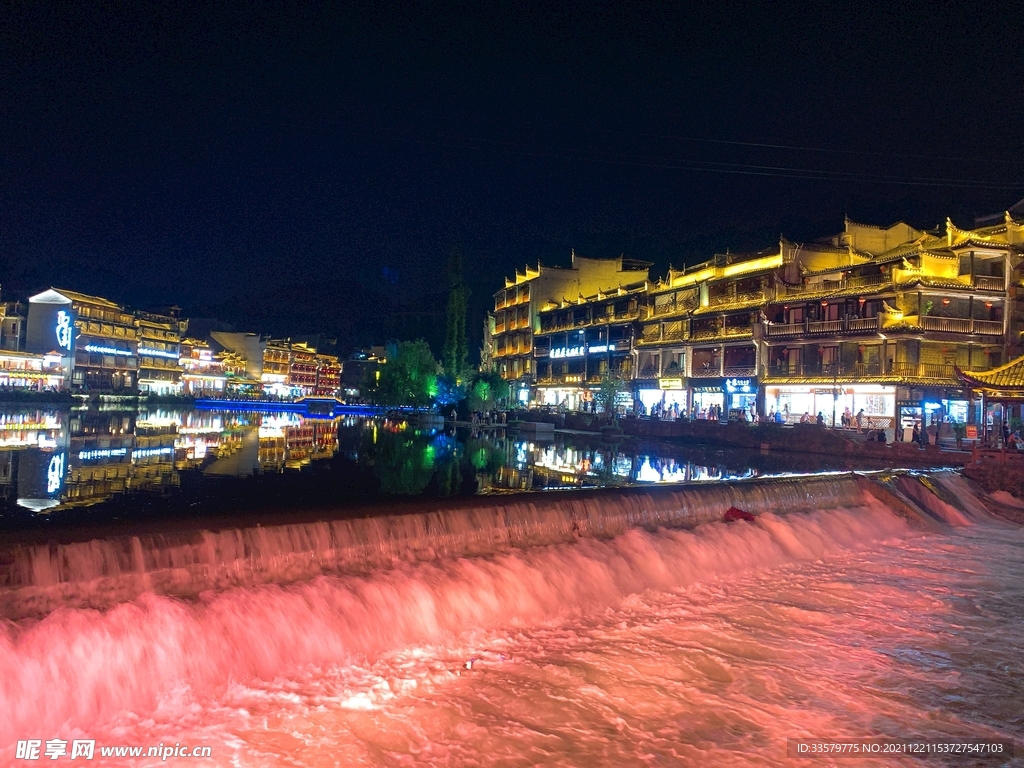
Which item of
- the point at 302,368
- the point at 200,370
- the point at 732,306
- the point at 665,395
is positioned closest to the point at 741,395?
the point at 732,306

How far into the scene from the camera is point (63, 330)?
83188 mm

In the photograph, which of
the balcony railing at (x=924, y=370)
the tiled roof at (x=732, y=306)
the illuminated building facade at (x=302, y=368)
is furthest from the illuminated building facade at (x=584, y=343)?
the illuminated building facade at (x=302, y=368)

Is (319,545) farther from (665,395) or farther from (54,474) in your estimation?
(665,395)

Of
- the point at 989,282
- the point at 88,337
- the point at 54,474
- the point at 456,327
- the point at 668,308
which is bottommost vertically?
the point at 54,474

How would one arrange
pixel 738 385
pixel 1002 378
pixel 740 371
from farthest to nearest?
pixel 738 385 → pixel 740 371 → pixel 1002 378

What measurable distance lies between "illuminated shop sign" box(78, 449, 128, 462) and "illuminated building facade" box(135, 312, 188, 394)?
83.8 meters

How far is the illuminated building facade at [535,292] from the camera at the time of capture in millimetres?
77625

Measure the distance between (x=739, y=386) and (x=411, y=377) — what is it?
118 feet

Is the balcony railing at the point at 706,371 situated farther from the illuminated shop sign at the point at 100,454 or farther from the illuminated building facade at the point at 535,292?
the illuminated shop sign at the point at 100,454

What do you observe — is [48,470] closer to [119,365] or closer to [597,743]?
[597,743]

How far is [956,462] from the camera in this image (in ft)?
85.7

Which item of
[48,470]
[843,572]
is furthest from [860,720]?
[48,470]

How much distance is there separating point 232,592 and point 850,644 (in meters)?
7.66

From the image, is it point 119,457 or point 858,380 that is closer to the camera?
point 119,457
